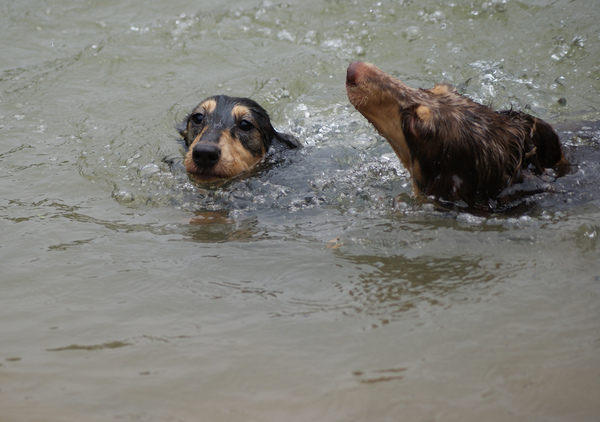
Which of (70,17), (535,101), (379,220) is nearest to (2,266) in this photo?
(379,220)

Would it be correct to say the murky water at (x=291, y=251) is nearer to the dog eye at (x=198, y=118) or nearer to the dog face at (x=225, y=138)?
the dog face at (x=225, y=138)

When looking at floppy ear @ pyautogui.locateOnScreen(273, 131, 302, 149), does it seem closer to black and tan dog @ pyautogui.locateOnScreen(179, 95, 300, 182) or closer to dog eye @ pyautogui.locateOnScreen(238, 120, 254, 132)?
black and tan dog @ pyautogui.locateOnScreen(179, 95, 300, 182)

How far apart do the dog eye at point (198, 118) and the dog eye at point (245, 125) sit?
1.25 ft

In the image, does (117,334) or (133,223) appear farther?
(133,223)

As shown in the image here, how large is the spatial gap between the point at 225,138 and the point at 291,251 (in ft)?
6.74

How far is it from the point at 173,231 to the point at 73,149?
96.3 inches

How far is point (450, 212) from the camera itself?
14.9 feet

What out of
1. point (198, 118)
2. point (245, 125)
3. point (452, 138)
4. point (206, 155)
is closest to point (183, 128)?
point (198, 118)

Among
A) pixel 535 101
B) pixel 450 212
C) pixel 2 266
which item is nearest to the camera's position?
pixel 2 266

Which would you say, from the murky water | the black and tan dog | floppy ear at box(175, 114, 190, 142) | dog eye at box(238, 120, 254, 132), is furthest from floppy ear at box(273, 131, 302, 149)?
floppy ear at box(175, 114, 190, 142)

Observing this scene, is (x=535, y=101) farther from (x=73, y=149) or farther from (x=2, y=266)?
(x=2, y=266)

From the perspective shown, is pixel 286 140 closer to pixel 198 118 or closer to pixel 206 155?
pixel 198 118

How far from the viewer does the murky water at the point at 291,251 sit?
2672 millimetres

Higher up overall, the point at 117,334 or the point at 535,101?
the point at 535,101
